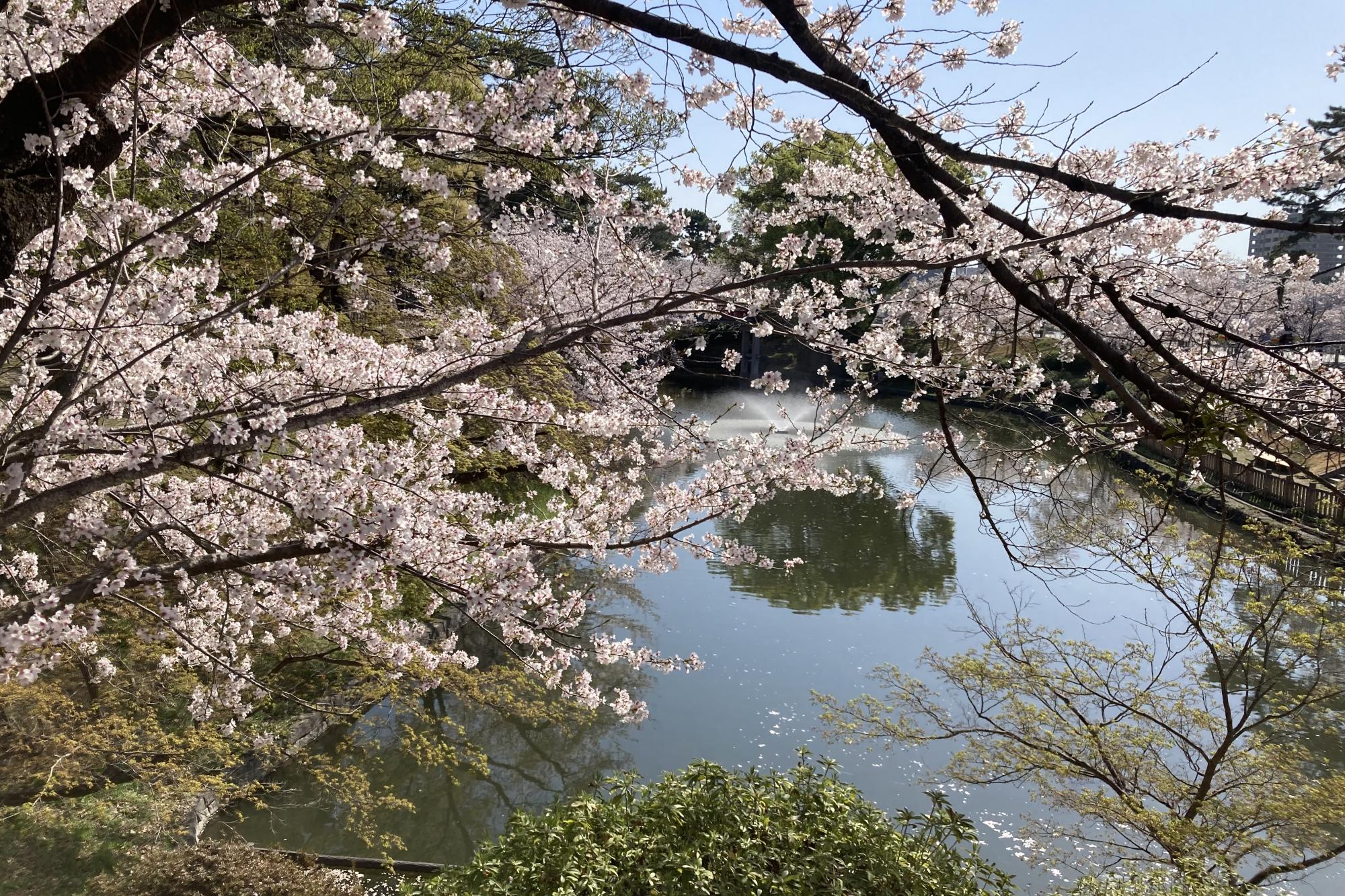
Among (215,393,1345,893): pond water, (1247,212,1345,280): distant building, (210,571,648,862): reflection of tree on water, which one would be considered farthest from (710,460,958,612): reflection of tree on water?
(1247,212,1345,280): distant building

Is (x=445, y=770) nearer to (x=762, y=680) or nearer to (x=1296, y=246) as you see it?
(x=762, y=680)

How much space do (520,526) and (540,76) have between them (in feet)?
6.11

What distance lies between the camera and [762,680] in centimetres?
745

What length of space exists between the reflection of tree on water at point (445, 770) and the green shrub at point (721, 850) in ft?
5.10

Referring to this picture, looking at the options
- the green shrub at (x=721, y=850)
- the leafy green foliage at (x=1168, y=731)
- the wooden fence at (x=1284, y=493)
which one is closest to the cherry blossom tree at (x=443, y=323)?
the green shrub at (x=721, y=850)

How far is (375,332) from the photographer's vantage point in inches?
268

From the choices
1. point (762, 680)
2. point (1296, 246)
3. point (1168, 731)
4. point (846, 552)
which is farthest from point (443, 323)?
point (1296, 246)

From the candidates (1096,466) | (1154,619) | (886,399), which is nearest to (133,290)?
(1154,619)

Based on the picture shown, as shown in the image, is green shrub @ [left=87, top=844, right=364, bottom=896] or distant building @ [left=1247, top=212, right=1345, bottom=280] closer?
green shrub @ [left=87, top=844, right=364, bottom=896]

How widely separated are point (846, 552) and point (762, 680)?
13.1 feet

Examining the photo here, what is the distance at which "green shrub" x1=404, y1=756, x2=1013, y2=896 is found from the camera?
3061mm

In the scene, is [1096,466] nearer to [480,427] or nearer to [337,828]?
[480,427]

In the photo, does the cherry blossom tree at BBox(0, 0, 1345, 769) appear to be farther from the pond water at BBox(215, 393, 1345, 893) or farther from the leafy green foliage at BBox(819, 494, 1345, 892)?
the leafy green foliage at BBox(819, 494, 1345, 892)

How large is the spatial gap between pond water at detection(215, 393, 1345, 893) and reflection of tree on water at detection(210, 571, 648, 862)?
2 centimetres
